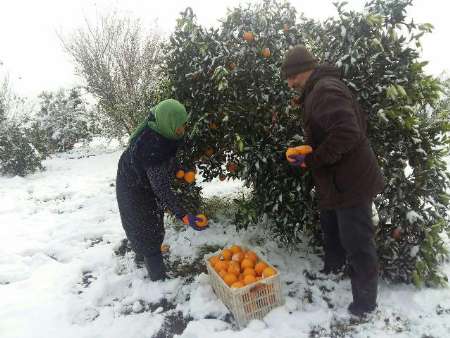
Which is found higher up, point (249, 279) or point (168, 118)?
point (168, 118)

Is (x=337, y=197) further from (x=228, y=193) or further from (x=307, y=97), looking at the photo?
(x=228, y=193)

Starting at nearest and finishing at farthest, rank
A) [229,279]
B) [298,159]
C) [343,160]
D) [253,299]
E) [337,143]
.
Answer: [337,143] < [343,160] < [298,159] < [253,299] < [229,279]

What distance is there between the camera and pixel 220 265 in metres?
3.07

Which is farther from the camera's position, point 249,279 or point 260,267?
point 260,267

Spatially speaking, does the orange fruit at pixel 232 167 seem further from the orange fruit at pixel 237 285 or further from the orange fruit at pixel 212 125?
the orange fruit at pixel 237 285

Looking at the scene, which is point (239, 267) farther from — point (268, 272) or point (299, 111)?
point (299, 111)

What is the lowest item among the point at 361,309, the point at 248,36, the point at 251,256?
the point at 361,309

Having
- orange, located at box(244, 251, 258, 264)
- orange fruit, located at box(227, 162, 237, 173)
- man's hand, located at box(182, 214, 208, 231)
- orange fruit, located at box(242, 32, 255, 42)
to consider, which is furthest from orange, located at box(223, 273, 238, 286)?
orange fruit, located at box(242, 32, 255, 42)

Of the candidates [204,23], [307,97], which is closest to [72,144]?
[204,23]

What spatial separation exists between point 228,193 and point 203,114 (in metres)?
2.21

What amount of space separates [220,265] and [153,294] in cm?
76

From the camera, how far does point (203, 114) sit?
3617 mm

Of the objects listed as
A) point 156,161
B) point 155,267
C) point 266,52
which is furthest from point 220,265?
point 266,52

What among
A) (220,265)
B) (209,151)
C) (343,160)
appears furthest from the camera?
(209,151)
